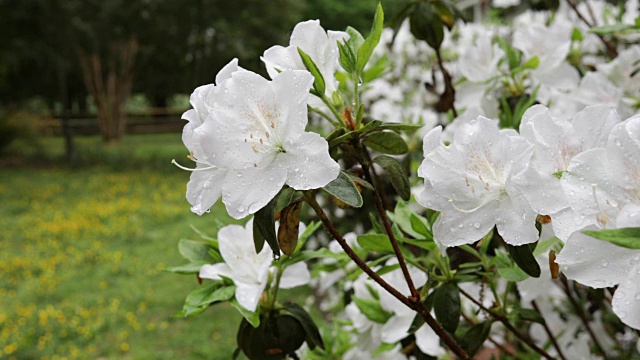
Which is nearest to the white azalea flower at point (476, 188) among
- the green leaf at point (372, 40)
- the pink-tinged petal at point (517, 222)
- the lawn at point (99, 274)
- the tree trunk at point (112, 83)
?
the pink-tinged petal at point (517, 222)

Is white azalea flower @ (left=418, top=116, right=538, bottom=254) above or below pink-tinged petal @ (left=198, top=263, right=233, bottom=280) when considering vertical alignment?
above

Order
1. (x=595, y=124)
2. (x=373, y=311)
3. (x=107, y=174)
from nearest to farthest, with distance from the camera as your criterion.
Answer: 1. (x=595, y=124)
2. (x=373, y=311)
3. (x=107, y=174)

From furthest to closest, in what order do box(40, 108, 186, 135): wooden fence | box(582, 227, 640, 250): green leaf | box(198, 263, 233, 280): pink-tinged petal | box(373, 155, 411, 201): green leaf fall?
box(40, 108, 186, 135): wooden fence
box(198, 263, 233, 280): pink-tinged petal
box(373, 155, 411, 201): green leaf
box(582, 227, 640, 250): green leaf

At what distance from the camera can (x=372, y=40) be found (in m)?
0.54

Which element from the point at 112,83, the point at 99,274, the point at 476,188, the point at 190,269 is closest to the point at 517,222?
the point at 476,188

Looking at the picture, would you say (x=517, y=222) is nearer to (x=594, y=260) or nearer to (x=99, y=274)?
(x=594, y=260)

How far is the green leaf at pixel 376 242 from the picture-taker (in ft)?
1.98

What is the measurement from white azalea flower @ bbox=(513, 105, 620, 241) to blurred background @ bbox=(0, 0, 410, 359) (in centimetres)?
41

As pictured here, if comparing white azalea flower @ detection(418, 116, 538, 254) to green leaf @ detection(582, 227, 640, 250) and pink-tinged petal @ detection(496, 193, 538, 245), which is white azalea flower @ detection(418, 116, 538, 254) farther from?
green leaf @ detection(582, 227, 640, 250)

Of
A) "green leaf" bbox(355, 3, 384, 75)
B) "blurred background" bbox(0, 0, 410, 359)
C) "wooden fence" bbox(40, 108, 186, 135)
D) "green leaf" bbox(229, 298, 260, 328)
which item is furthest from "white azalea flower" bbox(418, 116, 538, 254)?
"wooden fence" bbox(40, 108, 186, 135)

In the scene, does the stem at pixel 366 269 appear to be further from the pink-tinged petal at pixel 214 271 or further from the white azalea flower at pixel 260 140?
the pink-tinged petal at pixel 214 271

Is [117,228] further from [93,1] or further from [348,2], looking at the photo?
[348,2]

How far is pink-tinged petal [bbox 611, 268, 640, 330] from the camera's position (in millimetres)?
393

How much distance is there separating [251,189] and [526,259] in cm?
23
